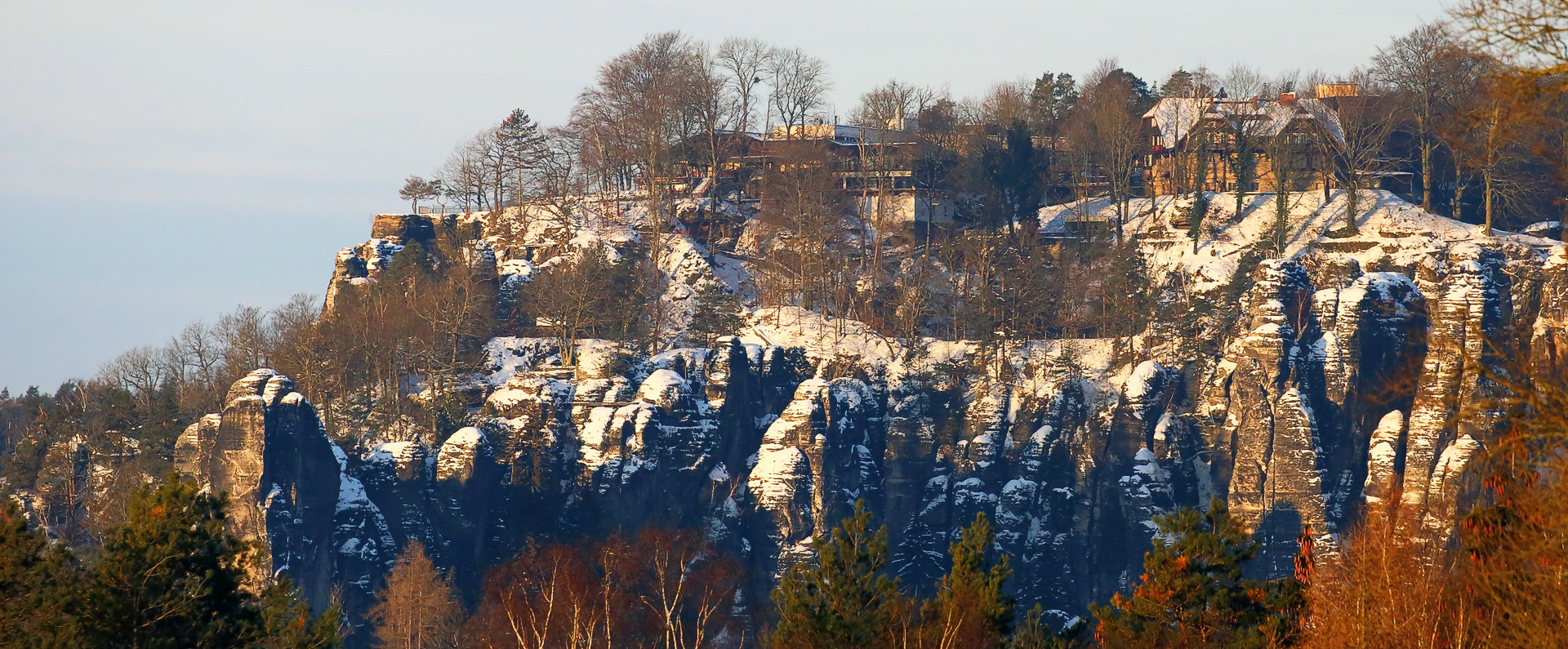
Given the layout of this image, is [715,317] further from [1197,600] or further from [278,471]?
[1197,600]

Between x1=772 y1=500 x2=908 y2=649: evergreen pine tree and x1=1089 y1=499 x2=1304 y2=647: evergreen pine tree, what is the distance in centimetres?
481

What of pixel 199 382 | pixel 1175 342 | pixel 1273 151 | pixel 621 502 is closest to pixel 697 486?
pixel 621 502

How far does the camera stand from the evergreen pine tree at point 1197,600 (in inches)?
1383

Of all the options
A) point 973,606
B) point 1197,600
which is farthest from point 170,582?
point 1197,600

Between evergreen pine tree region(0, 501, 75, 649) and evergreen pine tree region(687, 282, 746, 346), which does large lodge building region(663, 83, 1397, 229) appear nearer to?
evergreen pine tree region(687, 282, 746, 346)

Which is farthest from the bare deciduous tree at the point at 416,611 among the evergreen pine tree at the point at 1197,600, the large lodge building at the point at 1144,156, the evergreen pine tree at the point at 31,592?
the large lodge building at the point at 1144,156

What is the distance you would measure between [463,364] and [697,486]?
12080 millimetres

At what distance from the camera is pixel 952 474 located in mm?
72375

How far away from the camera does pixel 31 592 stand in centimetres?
2770

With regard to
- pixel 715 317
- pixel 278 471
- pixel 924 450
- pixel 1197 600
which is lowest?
pixel 924 450

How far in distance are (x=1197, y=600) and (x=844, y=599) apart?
24.5ft

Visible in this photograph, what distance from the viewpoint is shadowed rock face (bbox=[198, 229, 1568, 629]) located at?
6719cm

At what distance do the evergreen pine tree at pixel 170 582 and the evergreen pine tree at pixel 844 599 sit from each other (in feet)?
36.4

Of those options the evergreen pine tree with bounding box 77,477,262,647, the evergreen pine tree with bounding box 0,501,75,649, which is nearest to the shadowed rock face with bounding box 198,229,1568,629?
the evergreen pine tree with bounding box 77,477,262,647
